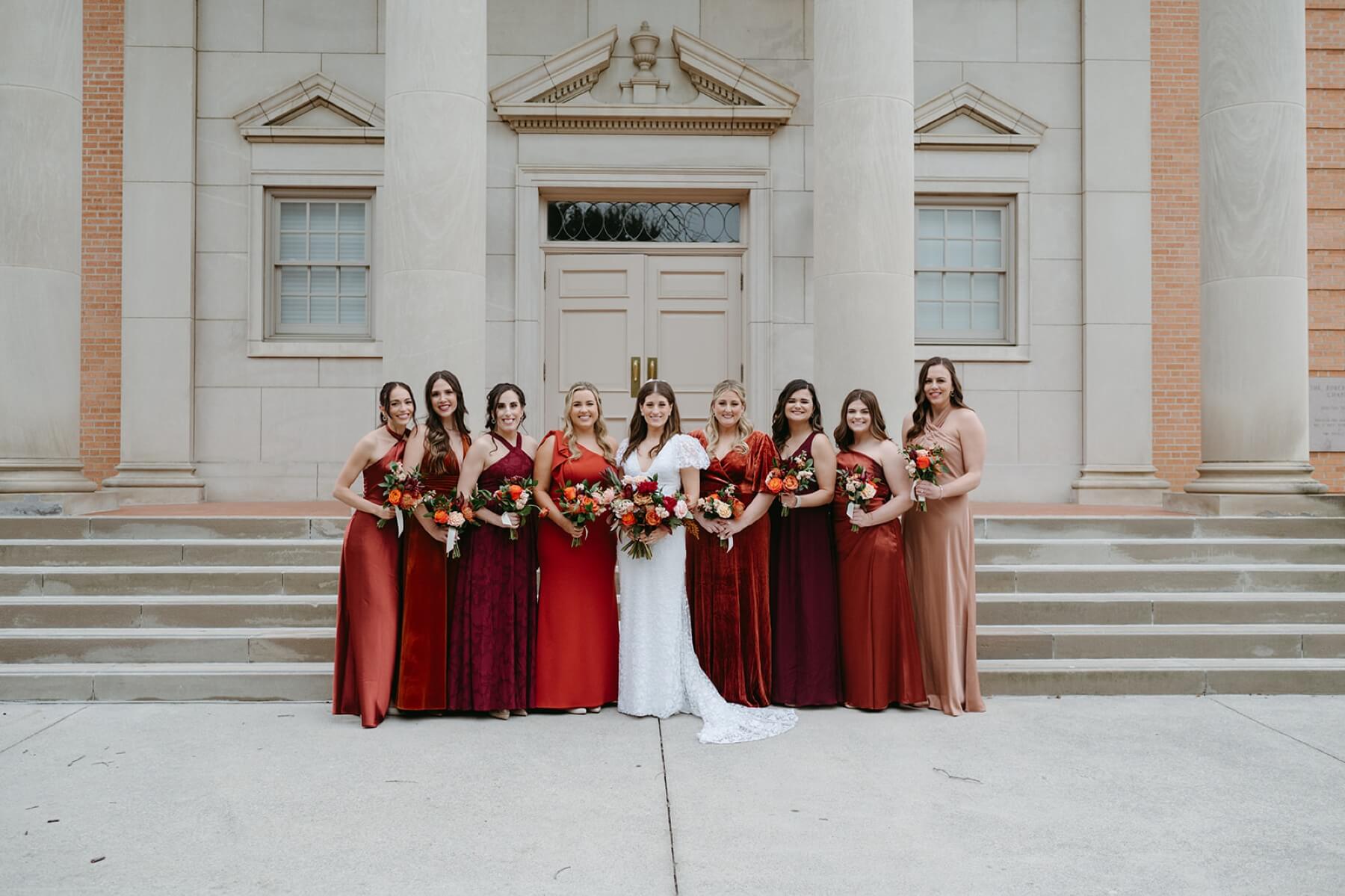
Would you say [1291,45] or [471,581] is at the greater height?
[1291,45]

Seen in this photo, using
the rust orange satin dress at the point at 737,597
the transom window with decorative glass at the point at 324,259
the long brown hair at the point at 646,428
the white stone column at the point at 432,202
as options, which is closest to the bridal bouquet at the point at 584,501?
the long brown hair at the point at 646,428

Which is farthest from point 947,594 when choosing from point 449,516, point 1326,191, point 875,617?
point 1326,191

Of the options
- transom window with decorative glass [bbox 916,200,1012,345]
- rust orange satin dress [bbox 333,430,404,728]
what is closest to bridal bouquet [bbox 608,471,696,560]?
rust orange satin dress [bbox 333,430,404,728]

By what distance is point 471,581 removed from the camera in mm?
6387

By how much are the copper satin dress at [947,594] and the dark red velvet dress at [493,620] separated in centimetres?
266

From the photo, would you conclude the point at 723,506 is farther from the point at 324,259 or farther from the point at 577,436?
the point at 324,259

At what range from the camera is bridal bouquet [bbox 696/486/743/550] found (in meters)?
6.25

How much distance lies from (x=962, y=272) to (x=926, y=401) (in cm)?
644

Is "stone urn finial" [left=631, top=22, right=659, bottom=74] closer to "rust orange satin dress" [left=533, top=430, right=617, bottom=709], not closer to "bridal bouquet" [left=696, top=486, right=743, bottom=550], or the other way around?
"rust orange satin dress" [left=533, top=430, right=617, bottom=709]

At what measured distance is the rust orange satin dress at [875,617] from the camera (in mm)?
6539

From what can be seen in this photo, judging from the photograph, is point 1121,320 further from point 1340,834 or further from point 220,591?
point 220,591

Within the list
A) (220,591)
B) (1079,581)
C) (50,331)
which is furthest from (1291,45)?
(50,331)

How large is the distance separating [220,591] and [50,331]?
3.55 meters

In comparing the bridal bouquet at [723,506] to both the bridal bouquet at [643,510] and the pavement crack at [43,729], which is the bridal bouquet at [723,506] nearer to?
the bridal bouquet at [643,510]
